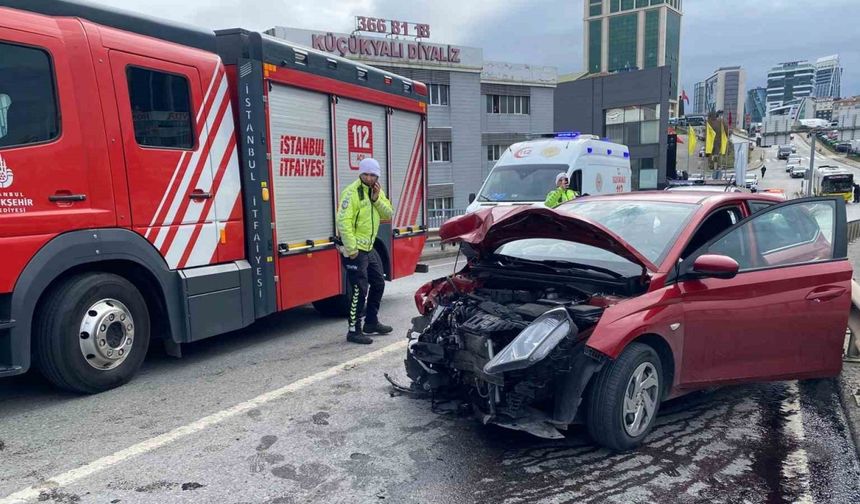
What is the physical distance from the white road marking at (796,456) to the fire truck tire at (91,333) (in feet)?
14.7

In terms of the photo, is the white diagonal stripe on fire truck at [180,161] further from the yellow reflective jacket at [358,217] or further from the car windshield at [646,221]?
the car windshield at [646,221]

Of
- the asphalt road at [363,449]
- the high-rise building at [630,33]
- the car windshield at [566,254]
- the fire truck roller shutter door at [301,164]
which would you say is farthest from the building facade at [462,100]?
the high-rise building at [630,33]

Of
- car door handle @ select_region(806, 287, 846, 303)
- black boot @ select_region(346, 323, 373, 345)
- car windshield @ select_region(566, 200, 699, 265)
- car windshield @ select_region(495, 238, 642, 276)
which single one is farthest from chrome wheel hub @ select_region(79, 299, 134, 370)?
car door handle @ select_region(806, 287, 846, 303)

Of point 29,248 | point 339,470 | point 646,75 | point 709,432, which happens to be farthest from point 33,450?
point 646,75

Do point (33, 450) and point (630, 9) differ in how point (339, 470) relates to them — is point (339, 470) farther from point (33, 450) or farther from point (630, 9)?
point (630, 9)

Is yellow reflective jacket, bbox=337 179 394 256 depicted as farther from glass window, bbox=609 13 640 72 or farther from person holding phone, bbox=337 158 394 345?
glass window, bbox=609 13 640 72

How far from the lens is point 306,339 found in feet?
20.6

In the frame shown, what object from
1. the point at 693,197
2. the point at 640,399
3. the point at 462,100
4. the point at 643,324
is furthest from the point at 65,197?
the point at 462,100

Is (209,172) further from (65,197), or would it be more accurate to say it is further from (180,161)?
(65,197)

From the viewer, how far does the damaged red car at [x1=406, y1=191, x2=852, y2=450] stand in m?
3.37

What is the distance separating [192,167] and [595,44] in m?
151

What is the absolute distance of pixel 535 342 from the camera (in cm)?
328

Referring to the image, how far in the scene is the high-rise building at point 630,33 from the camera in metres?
135

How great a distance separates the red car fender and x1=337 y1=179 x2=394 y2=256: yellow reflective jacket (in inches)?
126
